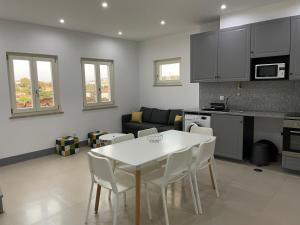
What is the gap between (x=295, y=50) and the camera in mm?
3588

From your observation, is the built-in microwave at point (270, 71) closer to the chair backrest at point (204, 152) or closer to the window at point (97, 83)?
the chair backrest at point (204, 152)

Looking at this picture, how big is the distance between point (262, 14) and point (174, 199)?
3.44 metres

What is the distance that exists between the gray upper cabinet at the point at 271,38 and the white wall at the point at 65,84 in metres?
3.51

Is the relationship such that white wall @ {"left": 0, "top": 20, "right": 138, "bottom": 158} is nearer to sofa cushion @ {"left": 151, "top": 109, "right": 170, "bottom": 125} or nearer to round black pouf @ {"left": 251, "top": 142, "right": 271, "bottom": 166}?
sofa cushion @ {"left": 151, "top": 109, "right": 170, "bottom": 125}

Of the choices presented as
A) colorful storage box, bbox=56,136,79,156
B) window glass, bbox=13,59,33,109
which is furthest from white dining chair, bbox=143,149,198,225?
window glass, bbox=13,59,33,109

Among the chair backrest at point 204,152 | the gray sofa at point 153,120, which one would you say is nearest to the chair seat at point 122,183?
the chair backrest at point 204,152

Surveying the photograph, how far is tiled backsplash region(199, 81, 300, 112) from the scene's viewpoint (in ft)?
13.2

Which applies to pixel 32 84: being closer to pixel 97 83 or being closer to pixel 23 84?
pixel 23 84

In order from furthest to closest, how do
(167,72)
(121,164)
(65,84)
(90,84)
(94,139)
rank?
(167,72) → (90,84) → (94,139) → (65,84) → (121,164)

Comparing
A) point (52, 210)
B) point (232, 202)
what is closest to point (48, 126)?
point (52, 210)

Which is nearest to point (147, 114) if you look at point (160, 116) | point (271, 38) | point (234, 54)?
point (160, 116)

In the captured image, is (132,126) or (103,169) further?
(132,126)

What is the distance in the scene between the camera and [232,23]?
4.32 m

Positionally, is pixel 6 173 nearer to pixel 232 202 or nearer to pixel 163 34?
pixel 232 202
